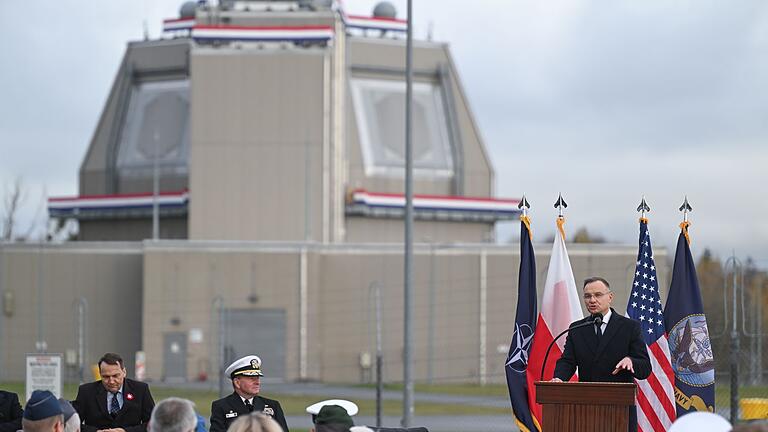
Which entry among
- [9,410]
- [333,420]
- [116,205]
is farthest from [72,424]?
[116,205]

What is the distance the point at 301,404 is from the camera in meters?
36.6

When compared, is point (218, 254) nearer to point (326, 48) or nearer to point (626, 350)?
point (326, 48)

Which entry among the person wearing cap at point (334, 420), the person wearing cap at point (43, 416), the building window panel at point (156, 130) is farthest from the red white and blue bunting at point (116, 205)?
the person wearing cap at point (43, 416)

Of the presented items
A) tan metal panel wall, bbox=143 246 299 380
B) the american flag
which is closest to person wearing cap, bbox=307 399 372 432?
the american flag

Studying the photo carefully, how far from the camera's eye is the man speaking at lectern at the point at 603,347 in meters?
12.4

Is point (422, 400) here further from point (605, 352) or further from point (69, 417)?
point (69, 417)

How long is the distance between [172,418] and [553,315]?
7.41 m

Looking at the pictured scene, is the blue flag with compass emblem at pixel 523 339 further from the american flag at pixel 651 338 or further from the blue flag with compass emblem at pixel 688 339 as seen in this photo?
the blue flag with compass emblem at pixel 688 339

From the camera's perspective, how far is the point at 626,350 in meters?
12.5

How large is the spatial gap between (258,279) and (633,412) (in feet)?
123

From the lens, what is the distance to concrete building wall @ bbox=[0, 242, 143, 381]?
49.7m

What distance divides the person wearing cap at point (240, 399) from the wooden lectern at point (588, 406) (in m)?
2.38

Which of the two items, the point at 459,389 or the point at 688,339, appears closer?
the point at 688,339

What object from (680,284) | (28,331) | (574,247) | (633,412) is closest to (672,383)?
(680,284)
